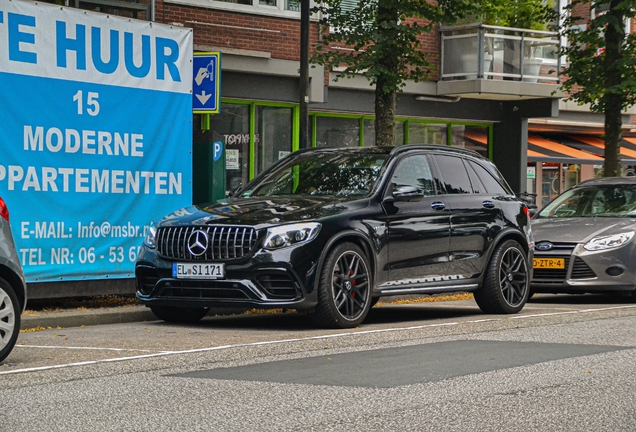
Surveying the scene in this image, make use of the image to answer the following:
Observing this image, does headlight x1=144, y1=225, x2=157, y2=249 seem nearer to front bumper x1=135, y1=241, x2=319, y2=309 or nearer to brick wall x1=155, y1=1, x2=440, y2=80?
front bumper x1=135, y1=241, x2=319, y2=309

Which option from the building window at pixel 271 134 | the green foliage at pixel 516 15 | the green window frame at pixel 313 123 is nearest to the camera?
the green window frame at pixel 313 123

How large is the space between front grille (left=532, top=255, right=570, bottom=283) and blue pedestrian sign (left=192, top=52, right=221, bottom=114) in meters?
4.64

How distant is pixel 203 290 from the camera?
417 inches

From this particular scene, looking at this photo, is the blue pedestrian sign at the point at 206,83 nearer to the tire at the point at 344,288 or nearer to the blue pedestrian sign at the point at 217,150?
the blue pedestrian sign at the point at 217,150

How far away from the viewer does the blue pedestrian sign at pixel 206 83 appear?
14844mm

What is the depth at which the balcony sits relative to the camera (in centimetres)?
2672

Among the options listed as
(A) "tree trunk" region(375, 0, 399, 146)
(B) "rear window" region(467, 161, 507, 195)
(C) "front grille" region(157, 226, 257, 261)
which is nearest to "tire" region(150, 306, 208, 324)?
(C) "front grille" region(157, 226, 257, 261)

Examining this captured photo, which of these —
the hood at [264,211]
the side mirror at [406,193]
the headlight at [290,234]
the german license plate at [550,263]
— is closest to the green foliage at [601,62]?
the german license plate at [550,263]

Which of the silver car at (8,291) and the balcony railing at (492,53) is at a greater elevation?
the balcony railing at (492,53)

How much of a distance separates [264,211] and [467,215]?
2.69 metres

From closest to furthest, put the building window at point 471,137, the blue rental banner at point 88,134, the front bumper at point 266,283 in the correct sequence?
1. the front bumper at point 266,283
2. the blue rental banner at point 88,134
3. the building window at point 471,137

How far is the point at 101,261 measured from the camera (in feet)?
42.2

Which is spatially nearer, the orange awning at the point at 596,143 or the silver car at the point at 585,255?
the silver car at the point at 585,255

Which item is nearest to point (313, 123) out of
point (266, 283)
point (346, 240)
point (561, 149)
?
point (561, 149)
